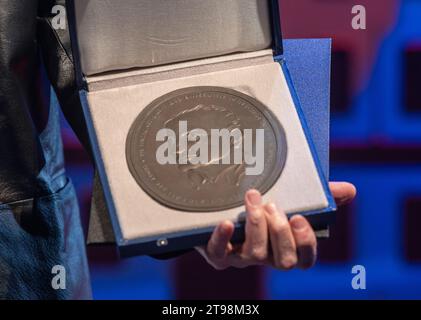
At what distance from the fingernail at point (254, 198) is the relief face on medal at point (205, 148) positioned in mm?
26

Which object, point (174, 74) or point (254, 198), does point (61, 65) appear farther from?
point (254, 198)

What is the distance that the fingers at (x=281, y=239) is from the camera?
0.53 metres

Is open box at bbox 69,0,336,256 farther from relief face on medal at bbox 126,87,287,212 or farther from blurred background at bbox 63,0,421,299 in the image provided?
blurred background at bbox 63,0,421,299

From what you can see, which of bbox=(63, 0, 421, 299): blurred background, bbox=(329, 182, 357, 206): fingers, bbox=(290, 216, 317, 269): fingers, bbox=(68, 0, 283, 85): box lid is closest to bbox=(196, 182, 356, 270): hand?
bbox=(290, 216, 317, 269): fingers

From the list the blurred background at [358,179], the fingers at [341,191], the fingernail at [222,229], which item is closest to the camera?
the fingernail at [222,229]

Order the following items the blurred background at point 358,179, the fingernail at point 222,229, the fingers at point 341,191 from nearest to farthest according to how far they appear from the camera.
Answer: the fingernail at point 222,229 < the fingers at point 341,191 < the blurred background at point 358,179

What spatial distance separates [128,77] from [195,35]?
0.31ft

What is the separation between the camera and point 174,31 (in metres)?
0.69

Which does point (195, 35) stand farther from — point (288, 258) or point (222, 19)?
point (288, 258)

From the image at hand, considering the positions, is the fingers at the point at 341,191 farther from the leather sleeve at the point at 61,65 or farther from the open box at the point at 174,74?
the leather sleeve at the point at 61,65

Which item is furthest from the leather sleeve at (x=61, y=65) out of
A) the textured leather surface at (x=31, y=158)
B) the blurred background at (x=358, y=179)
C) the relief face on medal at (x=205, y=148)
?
the blurred background at (x=358, y=179)

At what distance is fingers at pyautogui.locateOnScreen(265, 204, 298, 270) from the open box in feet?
0.10

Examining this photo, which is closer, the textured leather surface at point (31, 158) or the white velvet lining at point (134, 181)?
the white velvet lining at point (134, 181)
